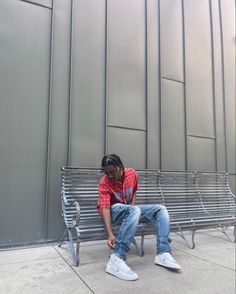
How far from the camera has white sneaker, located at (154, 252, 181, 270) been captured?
331 centimetres

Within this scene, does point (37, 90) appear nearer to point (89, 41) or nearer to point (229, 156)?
point (89, 41)

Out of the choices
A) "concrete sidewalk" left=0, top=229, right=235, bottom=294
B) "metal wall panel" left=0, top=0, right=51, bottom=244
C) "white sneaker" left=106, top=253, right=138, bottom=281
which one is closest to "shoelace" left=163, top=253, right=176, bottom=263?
"concrete sidewalk" left=0, top=229, right=235, bottom=294

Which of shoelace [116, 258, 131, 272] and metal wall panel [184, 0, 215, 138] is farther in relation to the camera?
metal wall panel [184, 0, 215, 138]

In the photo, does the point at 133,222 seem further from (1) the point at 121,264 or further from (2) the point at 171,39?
(2) the point at 171,39

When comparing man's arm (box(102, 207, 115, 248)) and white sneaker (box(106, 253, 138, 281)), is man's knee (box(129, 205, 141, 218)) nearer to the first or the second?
man's arm (box(102, 207, 115, 248))

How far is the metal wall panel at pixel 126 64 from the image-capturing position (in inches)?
209

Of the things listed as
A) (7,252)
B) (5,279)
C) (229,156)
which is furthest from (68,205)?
(229,156)

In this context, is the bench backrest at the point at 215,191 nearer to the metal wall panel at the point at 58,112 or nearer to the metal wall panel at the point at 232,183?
the metal wall panel at the point at 232,183

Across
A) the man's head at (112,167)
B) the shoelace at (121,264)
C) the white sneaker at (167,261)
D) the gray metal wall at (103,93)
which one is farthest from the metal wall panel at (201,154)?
the shoelace at (121,264)

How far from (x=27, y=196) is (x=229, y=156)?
4.65 meters

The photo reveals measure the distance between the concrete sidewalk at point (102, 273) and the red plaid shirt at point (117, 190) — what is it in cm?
Result: 75

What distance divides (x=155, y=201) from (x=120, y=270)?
2.28 m

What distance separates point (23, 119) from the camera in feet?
14.5

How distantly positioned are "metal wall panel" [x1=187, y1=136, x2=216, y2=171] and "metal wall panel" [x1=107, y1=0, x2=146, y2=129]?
50.8 inches
